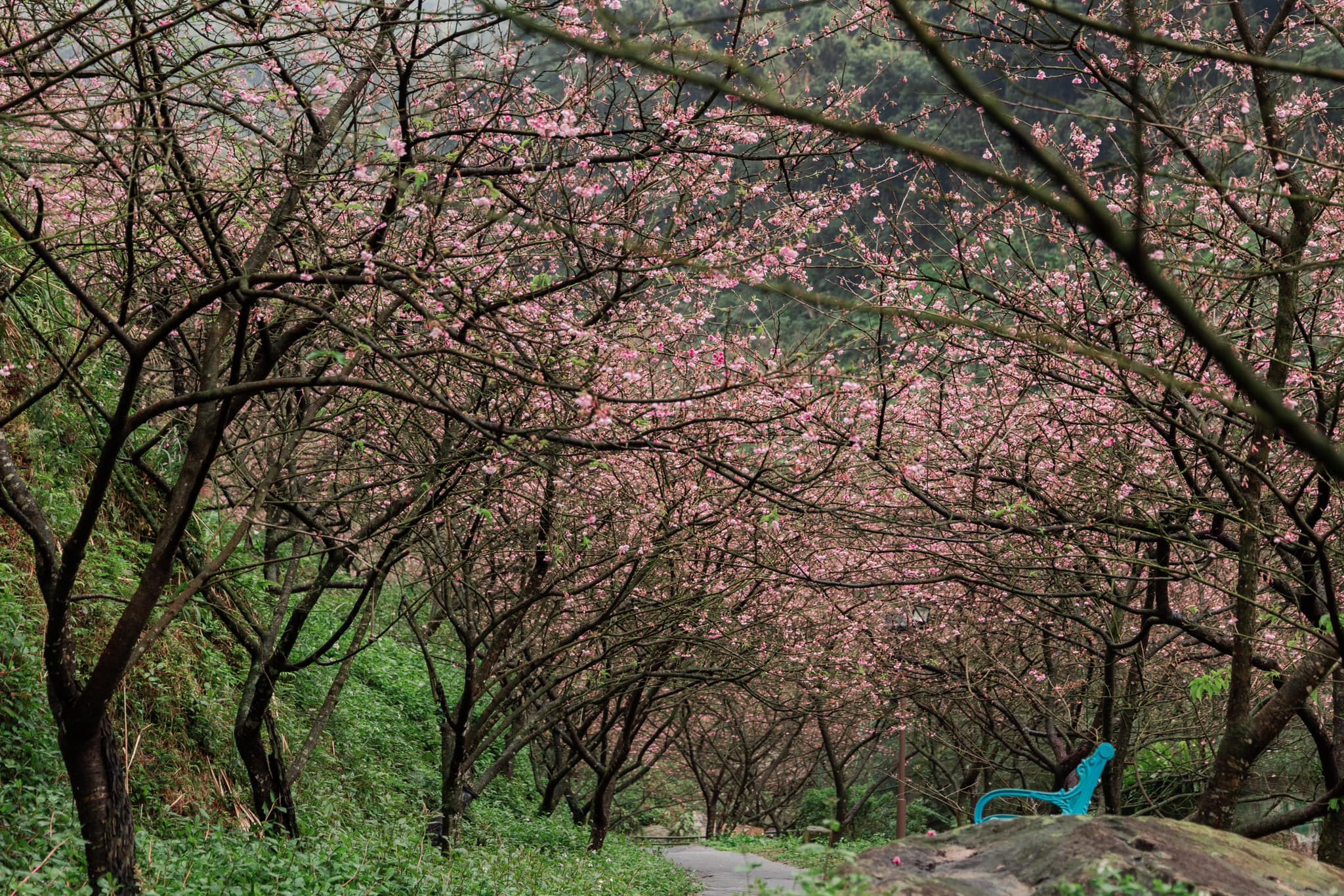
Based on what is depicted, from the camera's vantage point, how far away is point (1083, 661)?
15.4m

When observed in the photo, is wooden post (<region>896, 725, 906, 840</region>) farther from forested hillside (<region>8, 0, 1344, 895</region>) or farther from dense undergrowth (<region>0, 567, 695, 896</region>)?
dense undergrowth (<region>0, 567, 695, 896</region>)

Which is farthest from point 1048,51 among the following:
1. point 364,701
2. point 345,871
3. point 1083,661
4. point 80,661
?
point 364,701

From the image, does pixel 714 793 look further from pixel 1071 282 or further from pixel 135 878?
pixel 135 878

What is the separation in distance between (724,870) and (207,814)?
12.3 metres

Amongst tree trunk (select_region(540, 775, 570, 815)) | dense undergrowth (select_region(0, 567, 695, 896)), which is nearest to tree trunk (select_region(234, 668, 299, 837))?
dense undergrowth (select_region(0, 567, 695, 896))

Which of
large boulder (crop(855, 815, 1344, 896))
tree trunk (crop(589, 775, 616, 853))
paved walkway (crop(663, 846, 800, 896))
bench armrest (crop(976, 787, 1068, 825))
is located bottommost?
paved walkway (crop(663, 846, 800, 896))

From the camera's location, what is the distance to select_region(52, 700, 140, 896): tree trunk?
16.4 feet

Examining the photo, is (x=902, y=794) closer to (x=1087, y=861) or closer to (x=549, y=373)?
(x=1087, y=861)

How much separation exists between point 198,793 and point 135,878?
2793 mm

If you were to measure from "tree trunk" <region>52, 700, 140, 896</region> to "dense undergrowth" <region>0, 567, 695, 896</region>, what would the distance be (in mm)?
187

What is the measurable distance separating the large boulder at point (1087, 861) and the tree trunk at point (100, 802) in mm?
3665

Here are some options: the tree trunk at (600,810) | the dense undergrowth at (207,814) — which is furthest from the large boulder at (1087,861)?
the tree trunk at (600,810)

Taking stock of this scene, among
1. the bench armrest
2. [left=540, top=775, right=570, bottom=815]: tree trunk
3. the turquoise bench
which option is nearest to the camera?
the bench armrest

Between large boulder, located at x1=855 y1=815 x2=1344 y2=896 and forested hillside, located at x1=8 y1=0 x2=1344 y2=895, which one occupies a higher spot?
forested hillside, located at x1=8 y1=0 x2=1344 y2=895
